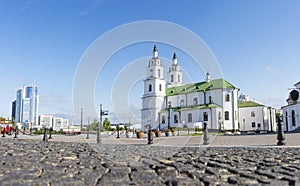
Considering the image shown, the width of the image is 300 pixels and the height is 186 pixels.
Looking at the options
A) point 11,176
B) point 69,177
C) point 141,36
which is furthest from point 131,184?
point 141,36

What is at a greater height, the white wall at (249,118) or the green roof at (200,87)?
the green roof at (200,87)

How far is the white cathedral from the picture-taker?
191 ft

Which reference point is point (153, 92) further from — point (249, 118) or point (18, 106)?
point (18, 106)

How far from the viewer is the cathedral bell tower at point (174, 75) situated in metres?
74.3

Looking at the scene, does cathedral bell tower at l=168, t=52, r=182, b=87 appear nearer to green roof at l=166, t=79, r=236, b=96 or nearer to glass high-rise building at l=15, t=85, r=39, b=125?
green roof at l=166, t=79, r=236, b=96

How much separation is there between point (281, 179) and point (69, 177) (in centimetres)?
282

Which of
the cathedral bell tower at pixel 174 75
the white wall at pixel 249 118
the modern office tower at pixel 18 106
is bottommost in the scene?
the white wall at pixel 249 118

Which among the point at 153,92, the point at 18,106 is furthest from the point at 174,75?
the point at 18,106

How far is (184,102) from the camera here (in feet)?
222

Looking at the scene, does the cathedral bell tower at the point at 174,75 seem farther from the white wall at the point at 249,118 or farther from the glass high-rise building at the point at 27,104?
the glass high-rise building at the point at 27,104

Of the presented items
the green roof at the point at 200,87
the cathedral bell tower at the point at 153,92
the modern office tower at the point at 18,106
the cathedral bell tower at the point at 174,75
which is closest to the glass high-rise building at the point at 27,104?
the modern office tower at the point at 18,106

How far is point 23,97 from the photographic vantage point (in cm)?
11906

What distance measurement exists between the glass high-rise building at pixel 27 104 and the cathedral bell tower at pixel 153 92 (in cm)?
6980

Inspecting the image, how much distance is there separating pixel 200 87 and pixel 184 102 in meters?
5.58
